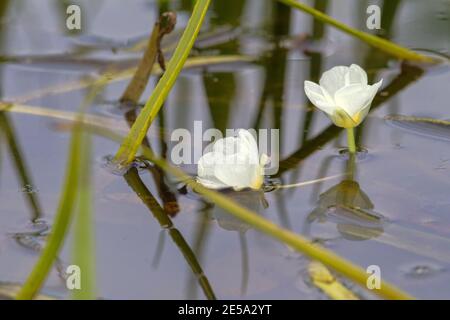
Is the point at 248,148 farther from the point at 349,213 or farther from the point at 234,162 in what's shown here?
the point at 349,213

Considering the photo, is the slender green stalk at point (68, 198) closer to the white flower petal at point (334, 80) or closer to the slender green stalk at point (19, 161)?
the slender green stalk at point (19, 161)

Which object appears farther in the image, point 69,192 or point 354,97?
point 354,97

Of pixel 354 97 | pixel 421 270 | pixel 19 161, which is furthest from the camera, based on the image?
pixel 19 161

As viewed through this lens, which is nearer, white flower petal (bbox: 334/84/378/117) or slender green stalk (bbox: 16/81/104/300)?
slender green stalk (bbox: 16/81/104/300)

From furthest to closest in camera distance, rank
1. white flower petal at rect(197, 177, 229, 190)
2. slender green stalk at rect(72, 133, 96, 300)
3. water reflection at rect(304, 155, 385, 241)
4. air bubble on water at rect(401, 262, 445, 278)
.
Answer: white flower petal at rect(197, 177, 229, 190)
water reflection at rect(304, 155, 385, 241)
air bubble on water at rect(401, 262, 445, 278)
slender green stalk at rect(72, 133, 96, 300)

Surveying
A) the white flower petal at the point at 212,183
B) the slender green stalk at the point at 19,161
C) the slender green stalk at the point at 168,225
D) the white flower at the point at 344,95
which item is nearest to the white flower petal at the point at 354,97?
the white flower at the point at 344,95

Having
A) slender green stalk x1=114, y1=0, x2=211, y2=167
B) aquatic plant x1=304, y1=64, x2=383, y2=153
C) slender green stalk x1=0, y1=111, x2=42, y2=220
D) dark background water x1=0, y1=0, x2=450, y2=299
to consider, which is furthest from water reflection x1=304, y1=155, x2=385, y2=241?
slender green stalk x1=0, y1=111, x2=42, y2=220

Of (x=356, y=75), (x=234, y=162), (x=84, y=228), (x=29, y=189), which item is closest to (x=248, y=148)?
(x=234, y=162)

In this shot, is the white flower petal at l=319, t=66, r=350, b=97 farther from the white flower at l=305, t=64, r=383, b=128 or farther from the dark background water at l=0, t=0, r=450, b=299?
the dark background water at l=0, t=0, r=450, b=299
